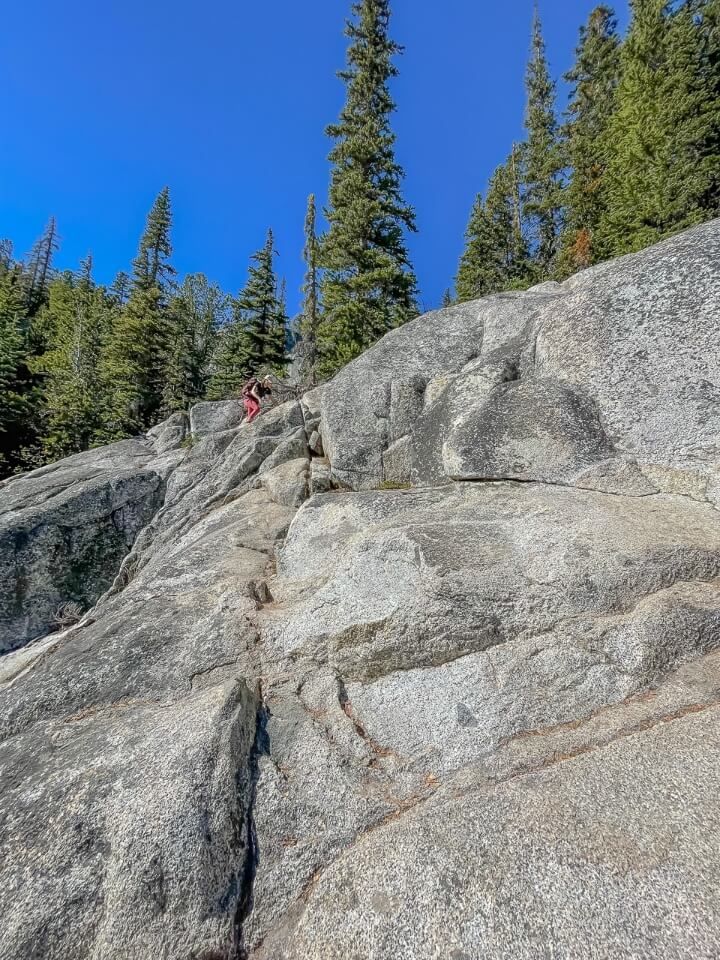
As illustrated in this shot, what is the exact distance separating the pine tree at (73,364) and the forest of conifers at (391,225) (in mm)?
175

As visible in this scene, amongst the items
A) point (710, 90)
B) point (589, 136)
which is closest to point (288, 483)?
point (710, 90)

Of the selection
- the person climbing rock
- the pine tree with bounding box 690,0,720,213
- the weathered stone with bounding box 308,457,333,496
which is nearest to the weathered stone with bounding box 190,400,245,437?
the person climbing rock

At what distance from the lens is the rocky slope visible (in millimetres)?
3676

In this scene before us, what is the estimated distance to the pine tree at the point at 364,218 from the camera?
2655cm

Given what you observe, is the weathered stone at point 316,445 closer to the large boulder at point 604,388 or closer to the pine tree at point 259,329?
the large boulder at point 604,388

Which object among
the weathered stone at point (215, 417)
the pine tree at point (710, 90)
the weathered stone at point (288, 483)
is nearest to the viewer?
the weathered stone at point (288, 483)

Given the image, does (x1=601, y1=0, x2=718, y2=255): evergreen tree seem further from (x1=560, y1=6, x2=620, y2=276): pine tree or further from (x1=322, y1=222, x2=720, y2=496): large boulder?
(x1=322, y1=222, x2=720, y2=496): large boulder

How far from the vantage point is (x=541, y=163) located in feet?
135

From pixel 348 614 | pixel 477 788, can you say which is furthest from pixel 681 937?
pixel 348 614

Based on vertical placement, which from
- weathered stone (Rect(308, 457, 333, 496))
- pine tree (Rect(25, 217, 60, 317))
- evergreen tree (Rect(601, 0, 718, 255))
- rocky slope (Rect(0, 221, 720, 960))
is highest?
pine tree (Rect(25, 217, 60, 317))

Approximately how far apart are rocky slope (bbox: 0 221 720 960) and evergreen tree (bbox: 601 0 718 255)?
18.7m

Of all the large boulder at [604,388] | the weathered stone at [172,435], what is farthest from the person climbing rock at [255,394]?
the large boulder at [604,388]

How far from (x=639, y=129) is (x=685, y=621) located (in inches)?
1194

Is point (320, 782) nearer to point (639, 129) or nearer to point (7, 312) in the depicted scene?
point (639, 129)
